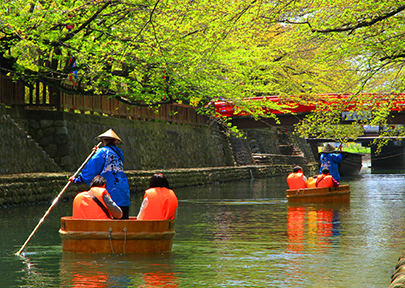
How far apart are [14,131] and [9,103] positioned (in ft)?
6.52

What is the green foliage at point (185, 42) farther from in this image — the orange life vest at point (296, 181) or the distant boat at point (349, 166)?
the distant boat at point (349, 166)

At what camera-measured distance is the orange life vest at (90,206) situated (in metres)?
8.22

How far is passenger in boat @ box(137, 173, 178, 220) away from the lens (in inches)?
337

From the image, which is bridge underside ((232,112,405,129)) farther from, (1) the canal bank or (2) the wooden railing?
(2) the wooden railing

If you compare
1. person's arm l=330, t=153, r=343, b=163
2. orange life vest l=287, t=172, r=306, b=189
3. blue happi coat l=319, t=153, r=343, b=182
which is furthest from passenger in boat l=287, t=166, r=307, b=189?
person's arm l=330, t=153, r=343, b=163

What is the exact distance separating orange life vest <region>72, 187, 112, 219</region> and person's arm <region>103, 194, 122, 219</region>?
0.07 metres

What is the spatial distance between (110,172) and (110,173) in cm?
2

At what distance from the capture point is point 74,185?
19.7 meters

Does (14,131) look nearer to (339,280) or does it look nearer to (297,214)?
(297,214)

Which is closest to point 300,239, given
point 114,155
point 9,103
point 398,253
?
point 398,253

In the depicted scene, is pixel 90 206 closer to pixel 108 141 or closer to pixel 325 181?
pixel 108 141

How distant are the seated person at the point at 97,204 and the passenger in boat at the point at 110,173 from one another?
0.28 m

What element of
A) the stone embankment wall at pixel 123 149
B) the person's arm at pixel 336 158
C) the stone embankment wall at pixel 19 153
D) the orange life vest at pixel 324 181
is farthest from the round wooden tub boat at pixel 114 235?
the person's arm at pixel 336 158

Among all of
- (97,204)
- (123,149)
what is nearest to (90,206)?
(97,204)
